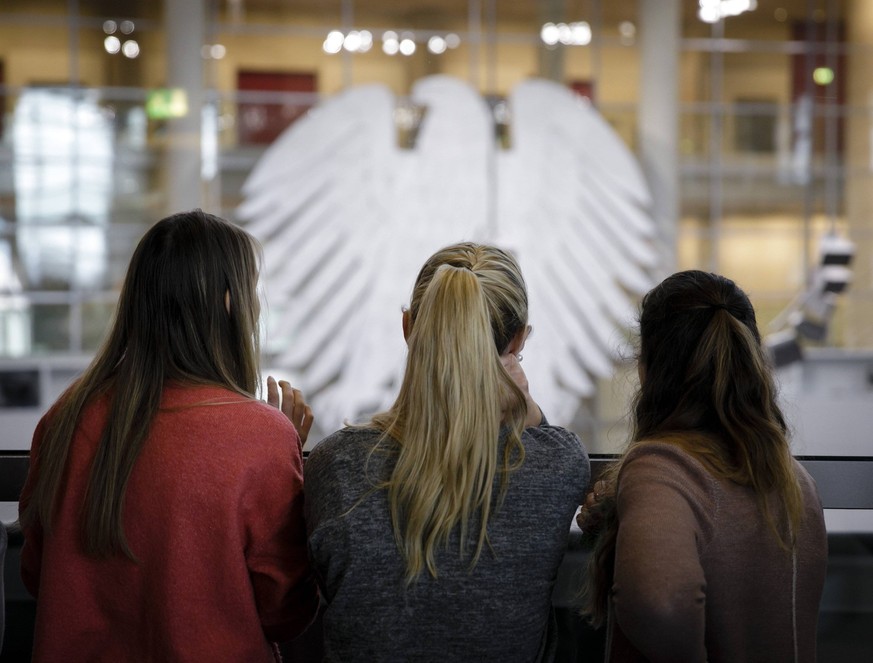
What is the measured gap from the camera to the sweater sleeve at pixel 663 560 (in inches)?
46.0

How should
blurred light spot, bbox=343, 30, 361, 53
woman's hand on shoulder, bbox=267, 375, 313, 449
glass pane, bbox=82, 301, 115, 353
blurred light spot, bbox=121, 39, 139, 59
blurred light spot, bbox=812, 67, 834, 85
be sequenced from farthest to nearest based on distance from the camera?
blurred light spot, bbox=812, 67, 834, 85 < blurred light spot, bbox=343, 30, 361, 53 < blurred light spot, bbox=121, 39, 139, 59 < glass pane, bbox=82, 301, 115, 353 < woman's hand on shoulder, bbox=267, 375, 313, 449

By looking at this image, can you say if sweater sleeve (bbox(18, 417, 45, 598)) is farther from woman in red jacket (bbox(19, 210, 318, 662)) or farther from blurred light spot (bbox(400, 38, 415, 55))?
blurred light spot (bbox(400, 38, 415, 55))

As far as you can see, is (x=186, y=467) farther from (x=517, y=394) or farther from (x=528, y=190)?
(x=528, y=190)

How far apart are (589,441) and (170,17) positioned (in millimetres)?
7775

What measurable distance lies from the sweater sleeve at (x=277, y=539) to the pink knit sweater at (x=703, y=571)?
0.44m

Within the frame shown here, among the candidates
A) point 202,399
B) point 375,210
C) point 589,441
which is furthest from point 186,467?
point 589,441

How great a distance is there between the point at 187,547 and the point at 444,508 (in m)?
0.36

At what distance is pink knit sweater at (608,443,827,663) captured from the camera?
1175 millimetres

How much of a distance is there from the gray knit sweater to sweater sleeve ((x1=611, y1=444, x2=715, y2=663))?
113mm

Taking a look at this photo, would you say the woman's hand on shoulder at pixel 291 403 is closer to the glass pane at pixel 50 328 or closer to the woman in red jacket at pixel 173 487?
the woman in red jacket at pixel 173 487

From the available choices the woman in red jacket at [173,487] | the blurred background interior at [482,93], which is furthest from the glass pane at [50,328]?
the woman in red jacket at [173,487]

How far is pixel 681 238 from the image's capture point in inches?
533

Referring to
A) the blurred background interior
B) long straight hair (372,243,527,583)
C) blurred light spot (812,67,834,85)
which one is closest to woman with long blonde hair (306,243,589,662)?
long straight hair (372,243,527,583)

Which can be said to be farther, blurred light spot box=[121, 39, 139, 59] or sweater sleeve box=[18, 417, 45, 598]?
blurred light spot box=[121, 39, 139, 59]
